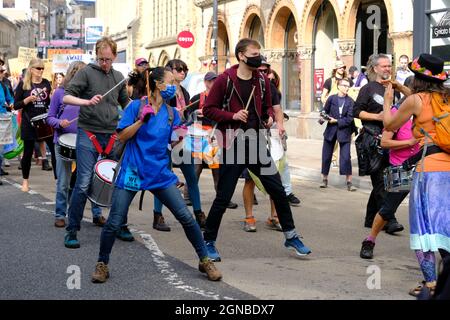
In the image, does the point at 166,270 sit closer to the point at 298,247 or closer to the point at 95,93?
the point at 298,247

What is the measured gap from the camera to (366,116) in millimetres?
8250

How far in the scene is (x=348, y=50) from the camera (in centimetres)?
2208

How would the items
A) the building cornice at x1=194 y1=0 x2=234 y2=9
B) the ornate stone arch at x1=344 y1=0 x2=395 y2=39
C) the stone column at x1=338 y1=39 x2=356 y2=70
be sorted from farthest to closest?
the building cornice at x1=194 y1=0 x2=234 y2=9 < the stone column at x1=338 y1=39 x2=356 y2=70 < the ornate stone arch at x1=344 y1=0 x2=395 y2=39

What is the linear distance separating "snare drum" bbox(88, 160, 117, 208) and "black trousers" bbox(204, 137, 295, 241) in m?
1.12

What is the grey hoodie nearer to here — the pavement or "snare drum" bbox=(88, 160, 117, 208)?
"snare drum" bbox=(88, 160, 117, 208)

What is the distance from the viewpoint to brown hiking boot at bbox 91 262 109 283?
6312mm

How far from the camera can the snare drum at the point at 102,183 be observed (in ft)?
25.5

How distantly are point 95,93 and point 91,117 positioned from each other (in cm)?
23

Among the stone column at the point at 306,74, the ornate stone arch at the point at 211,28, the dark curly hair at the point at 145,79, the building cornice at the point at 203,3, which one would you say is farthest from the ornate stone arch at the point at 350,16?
the dark curly hair at the point at 145,79

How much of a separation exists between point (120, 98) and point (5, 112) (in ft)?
19.8

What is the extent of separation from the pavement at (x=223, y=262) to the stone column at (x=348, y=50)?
11.7 m

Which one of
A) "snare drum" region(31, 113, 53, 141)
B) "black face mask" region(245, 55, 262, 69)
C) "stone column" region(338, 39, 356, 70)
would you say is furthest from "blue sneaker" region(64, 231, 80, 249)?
"stone column" region(338, 39, 356, 70)

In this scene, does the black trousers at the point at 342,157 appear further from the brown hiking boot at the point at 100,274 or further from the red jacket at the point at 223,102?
the brown hiking boot at the point at 100,274
